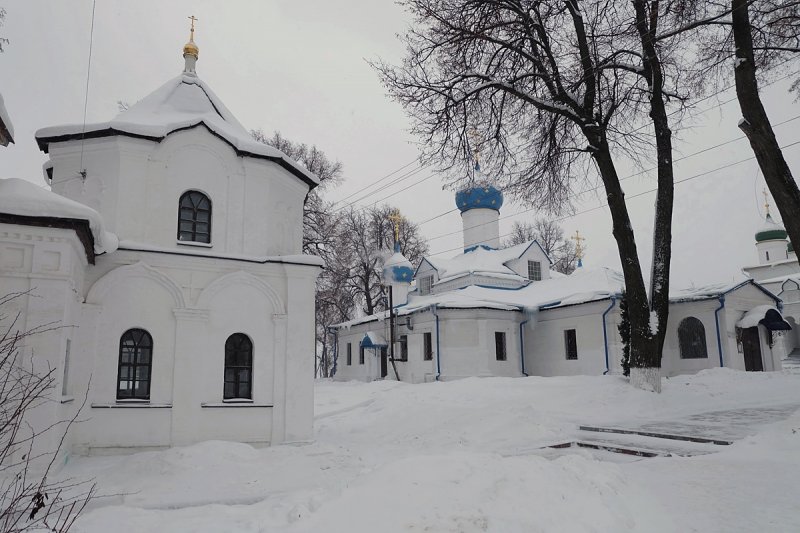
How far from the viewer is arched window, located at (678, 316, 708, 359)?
66.1ft

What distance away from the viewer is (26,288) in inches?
315

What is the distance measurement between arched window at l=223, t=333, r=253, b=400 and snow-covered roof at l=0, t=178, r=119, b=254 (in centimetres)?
339

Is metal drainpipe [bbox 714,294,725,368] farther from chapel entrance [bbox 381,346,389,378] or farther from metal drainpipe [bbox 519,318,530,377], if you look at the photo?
chapel entrance [bbox 381,346,389,378]

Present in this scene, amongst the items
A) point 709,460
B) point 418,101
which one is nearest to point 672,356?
point 418,101

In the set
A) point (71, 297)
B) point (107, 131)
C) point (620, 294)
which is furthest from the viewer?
point (620, 294)

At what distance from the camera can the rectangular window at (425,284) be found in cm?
2916

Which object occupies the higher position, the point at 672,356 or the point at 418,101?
the point at 418,101

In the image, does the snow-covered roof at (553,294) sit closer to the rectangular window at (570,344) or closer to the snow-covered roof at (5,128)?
the rectangular window at (570,344)

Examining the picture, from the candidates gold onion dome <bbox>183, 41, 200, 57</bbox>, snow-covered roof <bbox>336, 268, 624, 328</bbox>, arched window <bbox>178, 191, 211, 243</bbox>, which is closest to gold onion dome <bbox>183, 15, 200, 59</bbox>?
gold onion dome <bbox>183, 41, 200, 57</bbox>

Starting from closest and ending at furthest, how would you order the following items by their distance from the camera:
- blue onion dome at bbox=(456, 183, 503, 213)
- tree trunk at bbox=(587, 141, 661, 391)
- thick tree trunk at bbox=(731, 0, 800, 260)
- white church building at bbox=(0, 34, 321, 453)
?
1. thick tree trunk at bbox=(731, 0, 800, 260)
2. white church building at bbox=(0, 34, 321, 453)
3. tree trunk at bbox=(587, 141, 661, 391)
4. blue onion dome at bbox=(456, 183, 503, 213)

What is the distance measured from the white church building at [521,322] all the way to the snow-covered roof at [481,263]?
60 mm

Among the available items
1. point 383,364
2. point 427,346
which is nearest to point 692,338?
point 427,346

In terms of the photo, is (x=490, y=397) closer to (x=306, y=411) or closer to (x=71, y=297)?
(x=306, y=411)

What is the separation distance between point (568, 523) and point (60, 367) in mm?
7223
